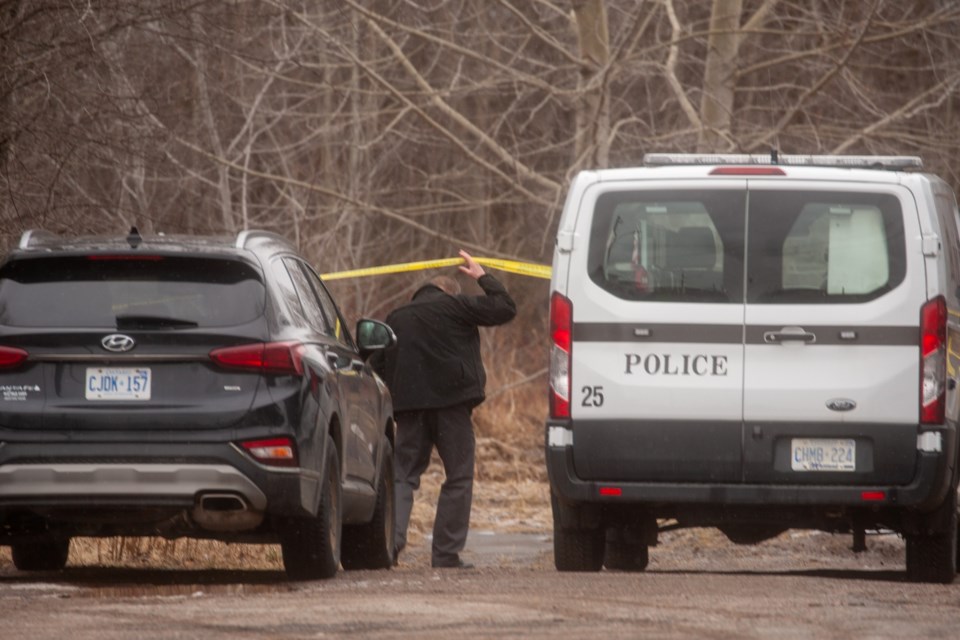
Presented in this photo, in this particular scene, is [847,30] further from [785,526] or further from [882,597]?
[882,597]

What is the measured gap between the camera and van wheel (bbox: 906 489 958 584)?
31.7 feet

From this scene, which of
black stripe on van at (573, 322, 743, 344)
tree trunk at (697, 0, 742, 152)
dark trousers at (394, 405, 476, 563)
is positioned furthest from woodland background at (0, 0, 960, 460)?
black stripe on van at (573, 322, 743, 344)

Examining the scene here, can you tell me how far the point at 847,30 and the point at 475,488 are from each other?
5.61 meters

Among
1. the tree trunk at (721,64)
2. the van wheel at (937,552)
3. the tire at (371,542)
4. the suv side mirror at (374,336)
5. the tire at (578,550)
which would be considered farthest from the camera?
the tree trunk at (721,64)

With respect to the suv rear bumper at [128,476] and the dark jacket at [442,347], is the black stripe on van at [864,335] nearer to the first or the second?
the suv rear bumper at [128,476]

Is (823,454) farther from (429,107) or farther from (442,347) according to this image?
(429,107)

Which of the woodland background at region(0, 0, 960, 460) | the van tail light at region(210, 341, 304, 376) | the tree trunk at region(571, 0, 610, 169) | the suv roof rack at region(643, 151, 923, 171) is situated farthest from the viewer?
the tree trunk at region(571, 0, 610, 169)

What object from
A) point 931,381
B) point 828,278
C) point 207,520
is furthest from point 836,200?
point 207,520

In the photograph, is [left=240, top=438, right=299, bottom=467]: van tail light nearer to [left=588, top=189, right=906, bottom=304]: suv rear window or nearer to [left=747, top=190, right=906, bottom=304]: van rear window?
[left=588, top=189, right=906, bottom=304]: suv rear window

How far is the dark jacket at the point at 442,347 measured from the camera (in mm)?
12320

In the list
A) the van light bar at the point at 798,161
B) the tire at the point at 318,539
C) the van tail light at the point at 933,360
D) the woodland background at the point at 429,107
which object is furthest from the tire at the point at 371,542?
the van tail light at the point at 933,360

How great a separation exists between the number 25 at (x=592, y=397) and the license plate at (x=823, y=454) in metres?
0.95

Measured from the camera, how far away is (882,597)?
8.06 metres

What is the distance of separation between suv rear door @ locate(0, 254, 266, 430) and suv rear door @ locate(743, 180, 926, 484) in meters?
2.46
